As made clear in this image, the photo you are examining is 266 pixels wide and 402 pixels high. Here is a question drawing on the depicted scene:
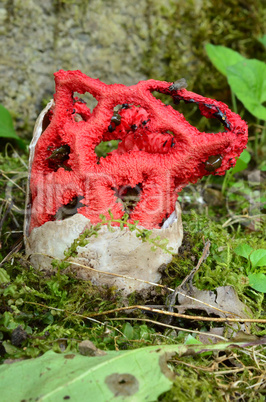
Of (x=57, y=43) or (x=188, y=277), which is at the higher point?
(x=57, y=43)

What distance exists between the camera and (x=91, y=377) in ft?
4.24

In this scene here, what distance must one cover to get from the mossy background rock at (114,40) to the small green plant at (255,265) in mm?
1968

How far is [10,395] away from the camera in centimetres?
125

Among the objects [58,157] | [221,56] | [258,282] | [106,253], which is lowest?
[258,282]

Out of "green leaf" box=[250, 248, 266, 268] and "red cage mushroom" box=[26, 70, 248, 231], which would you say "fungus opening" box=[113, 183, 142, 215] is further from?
"green leaf" box=[250, 248, 266, 268]

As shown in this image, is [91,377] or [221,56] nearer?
[91,377]

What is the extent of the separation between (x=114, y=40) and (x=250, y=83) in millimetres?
1231

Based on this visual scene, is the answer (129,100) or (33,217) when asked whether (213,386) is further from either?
(129,100)

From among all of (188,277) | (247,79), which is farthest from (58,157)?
(247,79)

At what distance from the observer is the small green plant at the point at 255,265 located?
2.04m

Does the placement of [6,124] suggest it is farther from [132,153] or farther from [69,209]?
[132,153]

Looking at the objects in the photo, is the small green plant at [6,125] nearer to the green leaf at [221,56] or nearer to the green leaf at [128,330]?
the green leaf at [221,56]

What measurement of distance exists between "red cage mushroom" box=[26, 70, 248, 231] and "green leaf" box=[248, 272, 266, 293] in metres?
0.59

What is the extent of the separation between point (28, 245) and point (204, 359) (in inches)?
38.6
